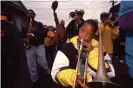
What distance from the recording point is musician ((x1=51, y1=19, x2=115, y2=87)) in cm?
319

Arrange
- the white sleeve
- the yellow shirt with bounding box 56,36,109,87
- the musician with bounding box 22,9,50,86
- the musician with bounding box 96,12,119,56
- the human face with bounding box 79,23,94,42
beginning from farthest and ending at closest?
the musician with bounding box 96,12,119,56
the musician with bounding box 22,9,50,86
the human face with bounding box 79,23,94,42
the white sleeve
the yellow shirt with bounding box 56,36,109,87

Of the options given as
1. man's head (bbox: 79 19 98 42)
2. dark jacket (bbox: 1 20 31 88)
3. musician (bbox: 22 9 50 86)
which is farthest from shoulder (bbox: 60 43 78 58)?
musician (bbox: 22 9 50 86)

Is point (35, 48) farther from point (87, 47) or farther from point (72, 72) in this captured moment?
point (72, 72)

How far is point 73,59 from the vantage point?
337 centimetres

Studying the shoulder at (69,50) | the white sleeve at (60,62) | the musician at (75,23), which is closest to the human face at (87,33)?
the shoulder at (69,50)

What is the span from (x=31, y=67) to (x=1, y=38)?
431cm

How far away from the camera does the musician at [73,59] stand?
3189mm

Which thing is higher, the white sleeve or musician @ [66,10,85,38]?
musician @ [66,10,85,38]

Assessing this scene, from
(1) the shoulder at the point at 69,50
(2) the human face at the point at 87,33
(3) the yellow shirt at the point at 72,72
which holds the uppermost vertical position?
(2) the human face at the point at 87,33

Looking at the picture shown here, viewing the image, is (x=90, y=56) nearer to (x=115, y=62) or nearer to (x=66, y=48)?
(x=66, y=48)

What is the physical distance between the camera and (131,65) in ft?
11.3

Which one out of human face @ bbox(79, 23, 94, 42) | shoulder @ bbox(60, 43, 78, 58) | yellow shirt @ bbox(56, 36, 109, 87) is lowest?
yellow shirt @ bbox(56, 36, 109, 87)

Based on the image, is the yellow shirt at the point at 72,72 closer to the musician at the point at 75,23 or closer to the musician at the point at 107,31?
the musician at the point at 75,23

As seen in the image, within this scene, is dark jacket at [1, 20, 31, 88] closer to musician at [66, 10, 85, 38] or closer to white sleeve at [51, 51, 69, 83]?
white sleeve at [51, 51, 69, 83]
